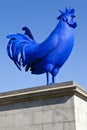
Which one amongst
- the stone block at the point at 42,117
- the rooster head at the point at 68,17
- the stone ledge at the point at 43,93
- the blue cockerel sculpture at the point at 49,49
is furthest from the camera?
the rooster head at the point at 68,17

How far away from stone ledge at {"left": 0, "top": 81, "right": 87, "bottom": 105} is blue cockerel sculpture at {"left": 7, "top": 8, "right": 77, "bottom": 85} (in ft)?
4.01

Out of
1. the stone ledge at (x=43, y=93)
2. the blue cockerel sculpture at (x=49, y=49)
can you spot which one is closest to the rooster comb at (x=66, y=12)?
the blue cockerel sculpture at (x=49, y=49)

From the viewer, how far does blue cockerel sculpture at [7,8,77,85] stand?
11164 millimetres

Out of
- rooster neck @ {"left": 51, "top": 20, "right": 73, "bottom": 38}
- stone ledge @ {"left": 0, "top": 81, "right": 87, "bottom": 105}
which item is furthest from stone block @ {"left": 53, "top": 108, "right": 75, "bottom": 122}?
rooster neck @ {"left": 51, "top": 20, "right": 73, "bottom": 38}

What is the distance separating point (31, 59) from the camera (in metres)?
11.5

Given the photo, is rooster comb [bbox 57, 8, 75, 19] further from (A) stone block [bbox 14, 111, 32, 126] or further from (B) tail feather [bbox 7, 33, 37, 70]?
(A) stone block [bbox 14, 111, 32, 126]

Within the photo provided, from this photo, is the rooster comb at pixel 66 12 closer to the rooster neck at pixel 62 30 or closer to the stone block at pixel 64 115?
the rooster neck at pixel 62 30

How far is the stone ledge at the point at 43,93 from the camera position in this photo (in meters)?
9.42

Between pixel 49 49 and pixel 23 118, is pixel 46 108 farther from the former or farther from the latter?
pixel 49 49

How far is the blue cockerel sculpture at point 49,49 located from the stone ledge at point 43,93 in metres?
1.22

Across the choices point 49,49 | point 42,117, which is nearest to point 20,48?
point 49,49

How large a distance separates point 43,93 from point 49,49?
6.73 ft

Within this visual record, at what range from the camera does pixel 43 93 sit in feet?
32.0

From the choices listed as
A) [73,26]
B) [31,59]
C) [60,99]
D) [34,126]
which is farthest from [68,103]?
[73,26]
